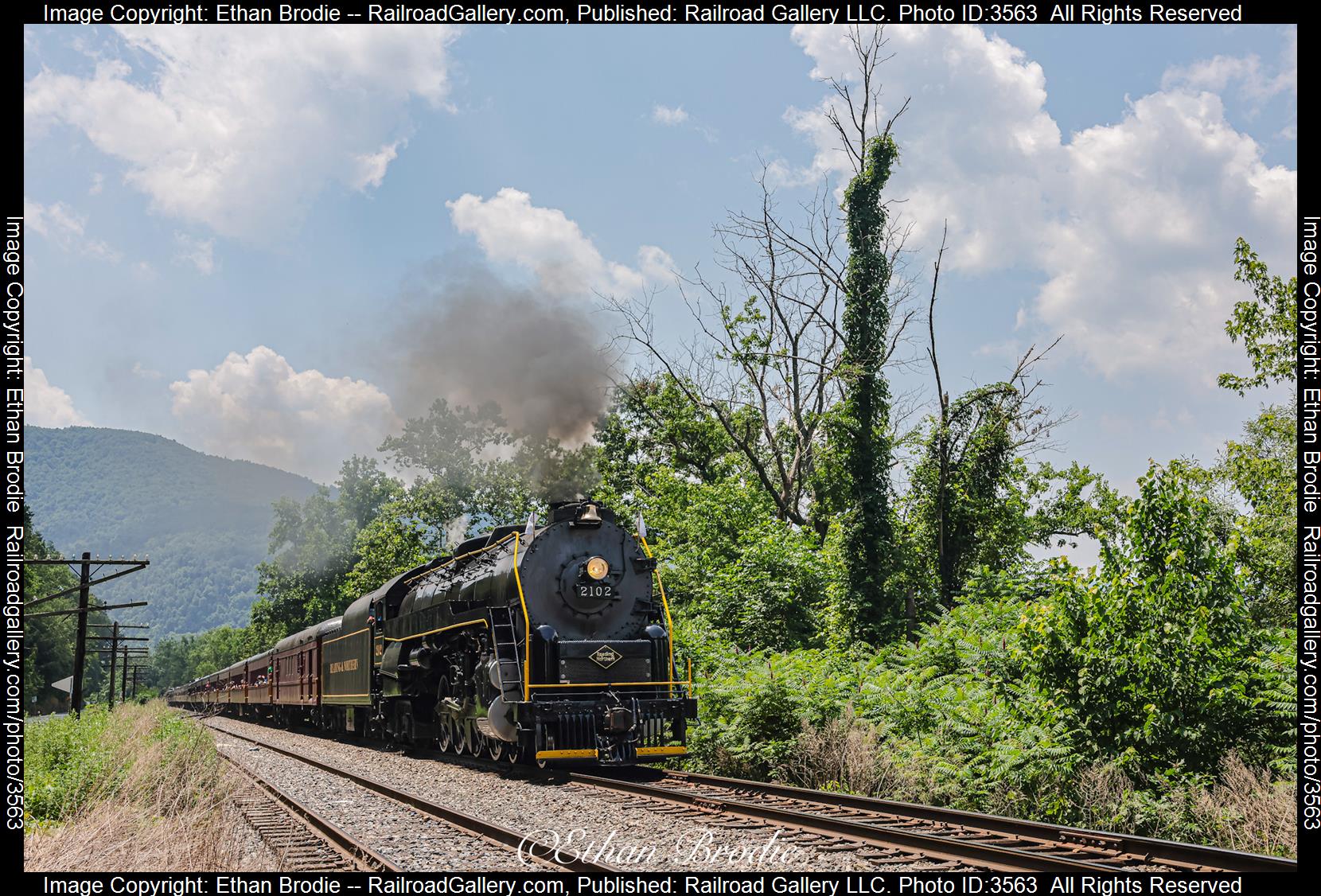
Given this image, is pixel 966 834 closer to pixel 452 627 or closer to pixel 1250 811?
pixel 1250 811

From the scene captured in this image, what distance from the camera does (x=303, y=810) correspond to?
36.9 ft

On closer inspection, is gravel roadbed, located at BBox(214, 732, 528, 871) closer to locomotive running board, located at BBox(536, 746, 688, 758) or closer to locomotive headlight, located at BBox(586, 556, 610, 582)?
locomotive running board, located at BBox(536, 746, 688, 758)

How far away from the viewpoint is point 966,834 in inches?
348

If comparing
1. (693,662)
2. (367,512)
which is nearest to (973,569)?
(693,662)

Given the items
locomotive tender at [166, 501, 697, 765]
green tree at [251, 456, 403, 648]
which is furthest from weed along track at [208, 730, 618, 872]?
green tree at [251, 456, 403, 648]

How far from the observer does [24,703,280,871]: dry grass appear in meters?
7.61

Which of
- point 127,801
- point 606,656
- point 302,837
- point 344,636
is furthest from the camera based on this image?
point 344,636

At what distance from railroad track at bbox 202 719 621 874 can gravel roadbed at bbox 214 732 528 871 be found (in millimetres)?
87

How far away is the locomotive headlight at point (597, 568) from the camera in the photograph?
1537 centimetres

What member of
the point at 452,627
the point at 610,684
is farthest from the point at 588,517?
the point at 452,627

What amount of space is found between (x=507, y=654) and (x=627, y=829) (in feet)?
17.9
